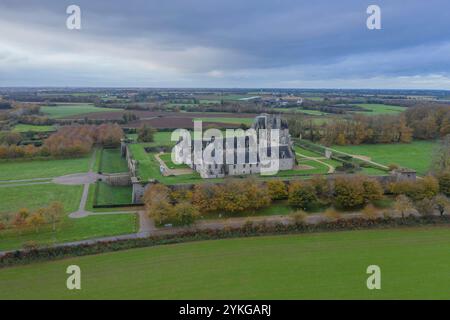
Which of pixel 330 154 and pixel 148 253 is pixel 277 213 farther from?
pixel 330 154

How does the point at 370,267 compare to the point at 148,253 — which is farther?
the point at 148,253

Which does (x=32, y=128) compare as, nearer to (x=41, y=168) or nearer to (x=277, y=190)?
(x=41, y=168)

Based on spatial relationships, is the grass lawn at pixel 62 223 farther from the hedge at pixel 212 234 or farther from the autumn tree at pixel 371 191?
the autumn tree at pixel 371 191

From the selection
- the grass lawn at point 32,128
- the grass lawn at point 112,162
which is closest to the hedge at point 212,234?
the grass lawn at point 112,162

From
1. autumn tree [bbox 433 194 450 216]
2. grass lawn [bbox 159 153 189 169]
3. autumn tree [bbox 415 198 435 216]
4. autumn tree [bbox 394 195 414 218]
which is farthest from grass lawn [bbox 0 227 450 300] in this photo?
grass lawn [bbox 159 153 189 169]

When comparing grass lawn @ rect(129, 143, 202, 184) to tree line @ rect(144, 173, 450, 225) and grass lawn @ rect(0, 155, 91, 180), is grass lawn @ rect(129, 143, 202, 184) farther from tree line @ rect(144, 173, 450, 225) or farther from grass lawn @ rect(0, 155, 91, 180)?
grass lawn @ rect(0, 155, 91, 180)

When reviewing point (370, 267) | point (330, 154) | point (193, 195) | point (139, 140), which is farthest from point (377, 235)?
point (139, 140)
